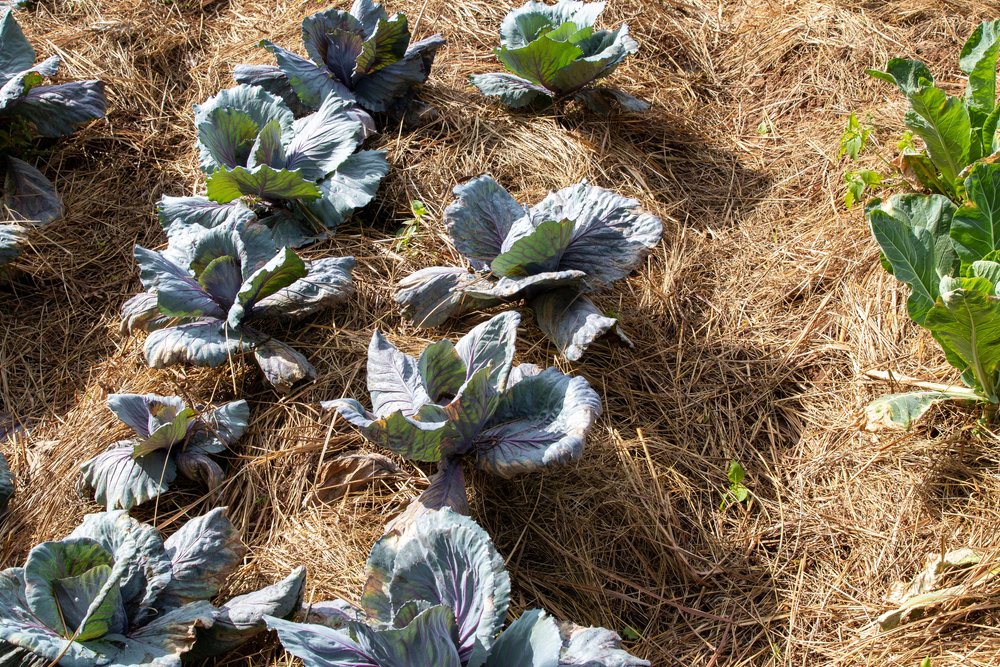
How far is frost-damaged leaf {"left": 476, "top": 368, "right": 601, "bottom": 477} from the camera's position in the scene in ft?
6.49

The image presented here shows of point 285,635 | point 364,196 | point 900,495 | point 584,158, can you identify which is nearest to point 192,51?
point 364,196

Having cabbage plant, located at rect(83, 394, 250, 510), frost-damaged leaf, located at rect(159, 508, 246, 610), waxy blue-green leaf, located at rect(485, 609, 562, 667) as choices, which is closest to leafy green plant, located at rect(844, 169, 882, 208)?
waxy blue-green leaf, located at rect(485, 609, 562, 667)

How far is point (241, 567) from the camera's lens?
81.6 inches

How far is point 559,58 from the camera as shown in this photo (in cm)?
293

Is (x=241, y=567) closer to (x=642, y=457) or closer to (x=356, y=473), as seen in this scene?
(x=356, y=473)

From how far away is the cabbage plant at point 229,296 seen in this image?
236 cm

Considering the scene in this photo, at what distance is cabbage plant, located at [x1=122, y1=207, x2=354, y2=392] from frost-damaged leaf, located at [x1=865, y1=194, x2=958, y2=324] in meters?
1.49

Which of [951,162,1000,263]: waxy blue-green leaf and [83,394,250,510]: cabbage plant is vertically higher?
[951,162,1000,263]: waxy blue-green leaf

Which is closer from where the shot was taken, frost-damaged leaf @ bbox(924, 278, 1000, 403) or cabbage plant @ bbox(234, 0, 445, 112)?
frost-damaged leaf @ bbox(924, 278, 1000, 403)

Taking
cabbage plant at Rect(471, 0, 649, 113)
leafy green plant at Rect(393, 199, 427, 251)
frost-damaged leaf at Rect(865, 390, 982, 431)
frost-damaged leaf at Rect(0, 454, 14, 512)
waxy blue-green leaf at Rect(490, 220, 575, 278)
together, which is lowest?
frost-damaged leaf at Rect(865, 390, 982, 431)

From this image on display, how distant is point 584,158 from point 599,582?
1520mm

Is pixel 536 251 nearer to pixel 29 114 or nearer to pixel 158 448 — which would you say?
pixel 158 448

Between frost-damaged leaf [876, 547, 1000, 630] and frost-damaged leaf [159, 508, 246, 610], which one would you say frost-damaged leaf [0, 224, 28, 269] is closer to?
frost-damaged leaf [159, 508, 246, 610]

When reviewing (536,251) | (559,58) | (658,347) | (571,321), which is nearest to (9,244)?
(536,251)
